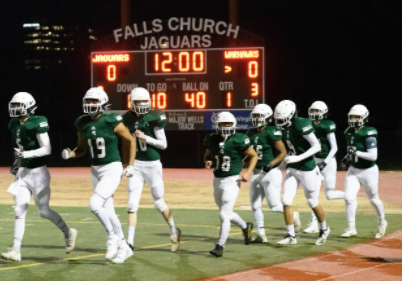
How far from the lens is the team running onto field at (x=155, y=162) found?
9.01 metres

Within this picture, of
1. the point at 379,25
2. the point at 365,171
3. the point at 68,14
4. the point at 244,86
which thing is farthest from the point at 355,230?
the point at 68,14

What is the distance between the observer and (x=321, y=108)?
1205 cm

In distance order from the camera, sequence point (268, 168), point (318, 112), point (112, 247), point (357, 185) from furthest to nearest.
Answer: point (318, 112) → point (357, 185) → point (268, 168) → point (112, 247)

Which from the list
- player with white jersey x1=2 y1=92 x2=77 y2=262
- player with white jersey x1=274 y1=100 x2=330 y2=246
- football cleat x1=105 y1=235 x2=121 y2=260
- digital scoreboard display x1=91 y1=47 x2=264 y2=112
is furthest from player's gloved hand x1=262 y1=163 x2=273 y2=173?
digital scoreboard display x1=91 y1=47 x2=264 y2=112

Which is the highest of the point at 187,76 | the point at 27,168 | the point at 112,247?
the point at 187,76

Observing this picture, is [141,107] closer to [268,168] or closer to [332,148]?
[268,168]

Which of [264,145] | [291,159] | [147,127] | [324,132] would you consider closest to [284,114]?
[264,145]

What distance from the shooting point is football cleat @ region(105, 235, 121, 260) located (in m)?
8.93

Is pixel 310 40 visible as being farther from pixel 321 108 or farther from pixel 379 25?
pixel 321 108

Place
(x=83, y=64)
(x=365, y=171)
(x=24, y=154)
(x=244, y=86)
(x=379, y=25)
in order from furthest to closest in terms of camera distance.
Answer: (x=83, y=64), (x=379, y=25), (x=244, y=86), (x=365, y=171), (x=24, y=154)

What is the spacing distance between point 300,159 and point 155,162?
6.38 ft

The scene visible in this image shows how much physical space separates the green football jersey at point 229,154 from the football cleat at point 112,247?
4.99 feet

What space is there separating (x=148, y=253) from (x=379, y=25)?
40.5 m

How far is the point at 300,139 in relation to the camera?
10.5 metres
